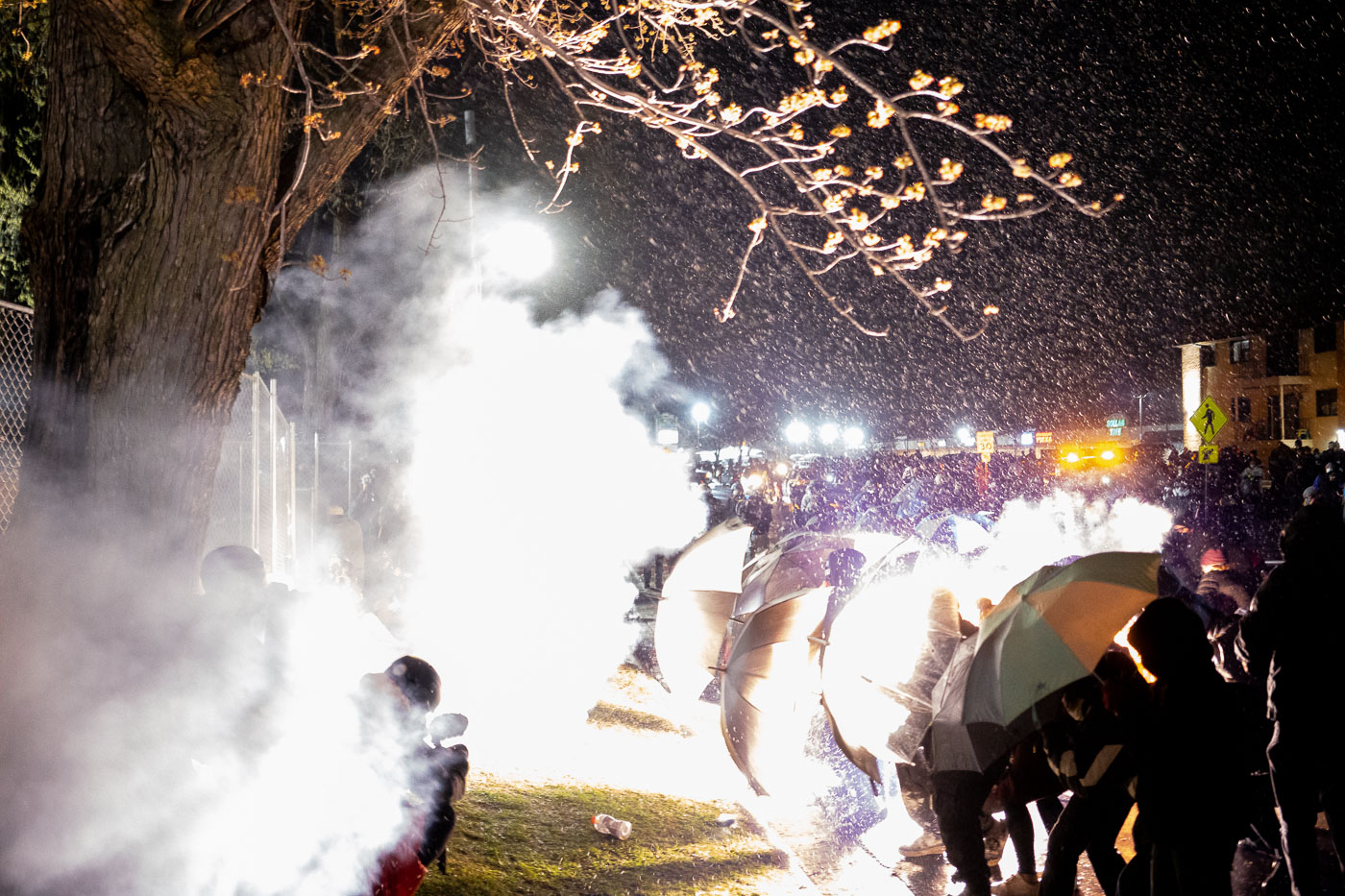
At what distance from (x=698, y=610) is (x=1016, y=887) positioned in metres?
3.16

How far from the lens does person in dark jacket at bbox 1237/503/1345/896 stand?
12.9ft

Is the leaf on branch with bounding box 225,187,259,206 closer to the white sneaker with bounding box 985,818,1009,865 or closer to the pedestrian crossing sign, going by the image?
the white sneaker with bounding box 985,818,1009,865

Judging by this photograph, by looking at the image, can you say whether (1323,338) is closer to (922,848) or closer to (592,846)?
(922,848)

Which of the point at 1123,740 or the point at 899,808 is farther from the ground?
the point at 1123,740

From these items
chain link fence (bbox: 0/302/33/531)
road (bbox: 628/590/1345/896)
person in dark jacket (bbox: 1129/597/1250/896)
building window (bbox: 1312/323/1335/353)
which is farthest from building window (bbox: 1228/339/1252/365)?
chain link fence (bbox: 0/302/33/531)

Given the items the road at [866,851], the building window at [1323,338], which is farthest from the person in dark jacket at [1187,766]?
the building window at [1323,338]

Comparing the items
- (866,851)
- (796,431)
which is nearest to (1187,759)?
(866,851)

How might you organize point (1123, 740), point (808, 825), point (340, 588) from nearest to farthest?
point (1123, 740), point (808, 825), point (340, 588)

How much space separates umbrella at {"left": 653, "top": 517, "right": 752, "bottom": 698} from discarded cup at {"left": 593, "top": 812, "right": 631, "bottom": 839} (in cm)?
159

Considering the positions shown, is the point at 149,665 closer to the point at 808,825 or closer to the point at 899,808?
the point at 808,825

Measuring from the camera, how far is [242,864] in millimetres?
3521

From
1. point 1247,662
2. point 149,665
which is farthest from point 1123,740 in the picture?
point 149,665

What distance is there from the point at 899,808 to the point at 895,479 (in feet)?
58.1

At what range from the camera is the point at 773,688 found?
5.38 meters
